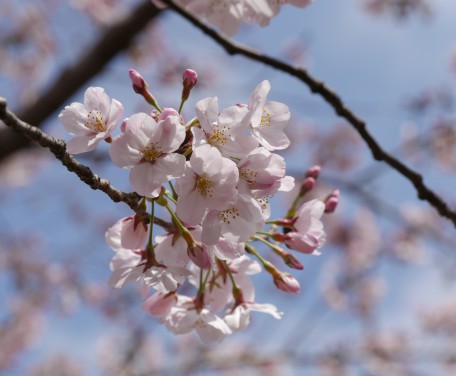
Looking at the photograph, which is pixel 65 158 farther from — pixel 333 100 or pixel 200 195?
pixel 333 100

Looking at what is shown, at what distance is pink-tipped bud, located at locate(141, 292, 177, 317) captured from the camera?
1196mm

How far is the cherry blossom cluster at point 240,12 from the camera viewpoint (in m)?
1.40

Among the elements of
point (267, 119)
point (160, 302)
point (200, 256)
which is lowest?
point (160, 302)

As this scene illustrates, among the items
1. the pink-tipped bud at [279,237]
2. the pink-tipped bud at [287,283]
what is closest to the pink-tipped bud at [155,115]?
the pink-tipped bud at [279,237]

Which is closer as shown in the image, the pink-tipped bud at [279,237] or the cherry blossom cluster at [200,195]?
the cherry blossom cluster at [200,195]

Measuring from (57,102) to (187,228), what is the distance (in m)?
3.24

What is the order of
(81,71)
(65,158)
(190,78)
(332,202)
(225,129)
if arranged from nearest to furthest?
(65,158)
(225,129)
(190,78)
(332,202)
(81,71)

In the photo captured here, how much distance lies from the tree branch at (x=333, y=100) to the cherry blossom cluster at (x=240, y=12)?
0.11 m

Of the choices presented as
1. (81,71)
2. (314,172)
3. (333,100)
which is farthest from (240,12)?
(81,71)

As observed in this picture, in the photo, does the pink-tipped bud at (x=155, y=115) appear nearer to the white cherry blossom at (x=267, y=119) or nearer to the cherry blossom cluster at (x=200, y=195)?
the cherry blossom cluster at (x=200, y=195)

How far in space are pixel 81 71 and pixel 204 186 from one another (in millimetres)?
3366

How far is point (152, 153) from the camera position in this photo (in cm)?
95

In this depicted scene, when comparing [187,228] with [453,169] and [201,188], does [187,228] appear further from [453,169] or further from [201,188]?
[453,169]

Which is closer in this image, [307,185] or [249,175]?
[249,175]
